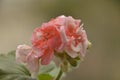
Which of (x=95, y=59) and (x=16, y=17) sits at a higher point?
(x=16, y=17)

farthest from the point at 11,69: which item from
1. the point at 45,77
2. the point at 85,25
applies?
the point at 85,25

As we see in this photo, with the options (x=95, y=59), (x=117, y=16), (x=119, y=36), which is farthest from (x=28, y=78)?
(x=117, y=16)

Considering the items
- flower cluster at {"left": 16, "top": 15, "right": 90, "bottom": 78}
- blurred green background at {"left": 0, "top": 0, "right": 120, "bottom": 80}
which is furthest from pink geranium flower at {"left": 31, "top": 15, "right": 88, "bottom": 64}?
blurred green background at {"left": 0, "top": 0, "right": 120, "bottom": 80}

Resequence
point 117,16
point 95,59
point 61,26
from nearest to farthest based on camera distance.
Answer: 1. point 61,26
2. point 95,59
3. point 117,16

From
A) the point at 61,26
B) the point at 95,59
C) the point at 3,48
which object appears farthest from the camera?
the point at 95,59

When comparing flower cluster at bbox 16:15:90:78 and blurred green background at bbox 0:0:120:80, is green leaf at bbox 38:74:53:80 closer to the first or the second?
flower cluster at bbox 16:15:90:78

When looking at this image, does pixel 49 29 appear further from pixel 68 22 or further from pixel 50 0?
pixel 50 0

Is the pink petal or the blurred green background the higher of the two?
the blurred green background
